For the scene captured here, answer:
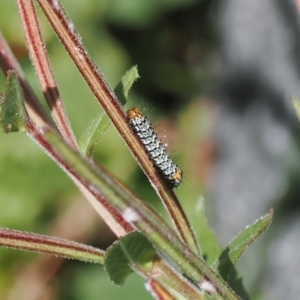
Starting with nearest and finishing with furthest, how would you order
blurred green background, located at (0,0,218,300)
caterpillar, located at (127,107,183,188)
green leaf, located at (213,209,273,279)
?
green leaf, located at (213,209,273,279)
caterpillar, located at (127,107,183,188)
blurred green background, located at (0,0,218,300)

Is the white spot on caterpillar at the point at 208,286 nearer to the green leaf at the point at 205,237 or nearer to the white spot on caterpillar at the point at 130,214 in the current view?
the white spot on caterpillar at the point at 130,214

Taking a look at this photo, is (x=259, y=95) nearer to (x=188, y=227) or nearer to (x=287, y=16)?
(x=287, y=16)

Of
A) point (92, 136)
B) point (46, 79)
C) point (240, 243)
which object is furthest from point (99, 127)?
point (240, 243)

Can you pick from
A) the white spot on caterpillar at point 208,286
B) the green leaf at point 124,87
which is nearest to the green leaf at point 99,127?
the green leaf at point 124,87

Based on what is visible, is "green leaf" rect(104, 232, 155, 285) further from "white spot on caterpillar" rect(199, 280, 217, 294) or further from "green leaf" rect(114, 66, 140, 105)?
"green leaf" rect(114, 66, 140, 105)

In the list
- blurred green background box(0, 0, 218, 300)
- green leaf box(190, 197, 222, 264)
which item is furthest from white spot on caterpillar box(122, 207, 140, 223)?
blurred green background box(0, 0, 218, 300)

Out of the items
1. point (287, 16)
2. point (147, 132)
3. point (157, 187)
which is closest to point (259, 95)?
point (287, 16)

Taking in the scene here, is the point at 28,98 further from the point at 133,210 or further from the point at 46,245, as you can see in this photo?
the point at 133,210
